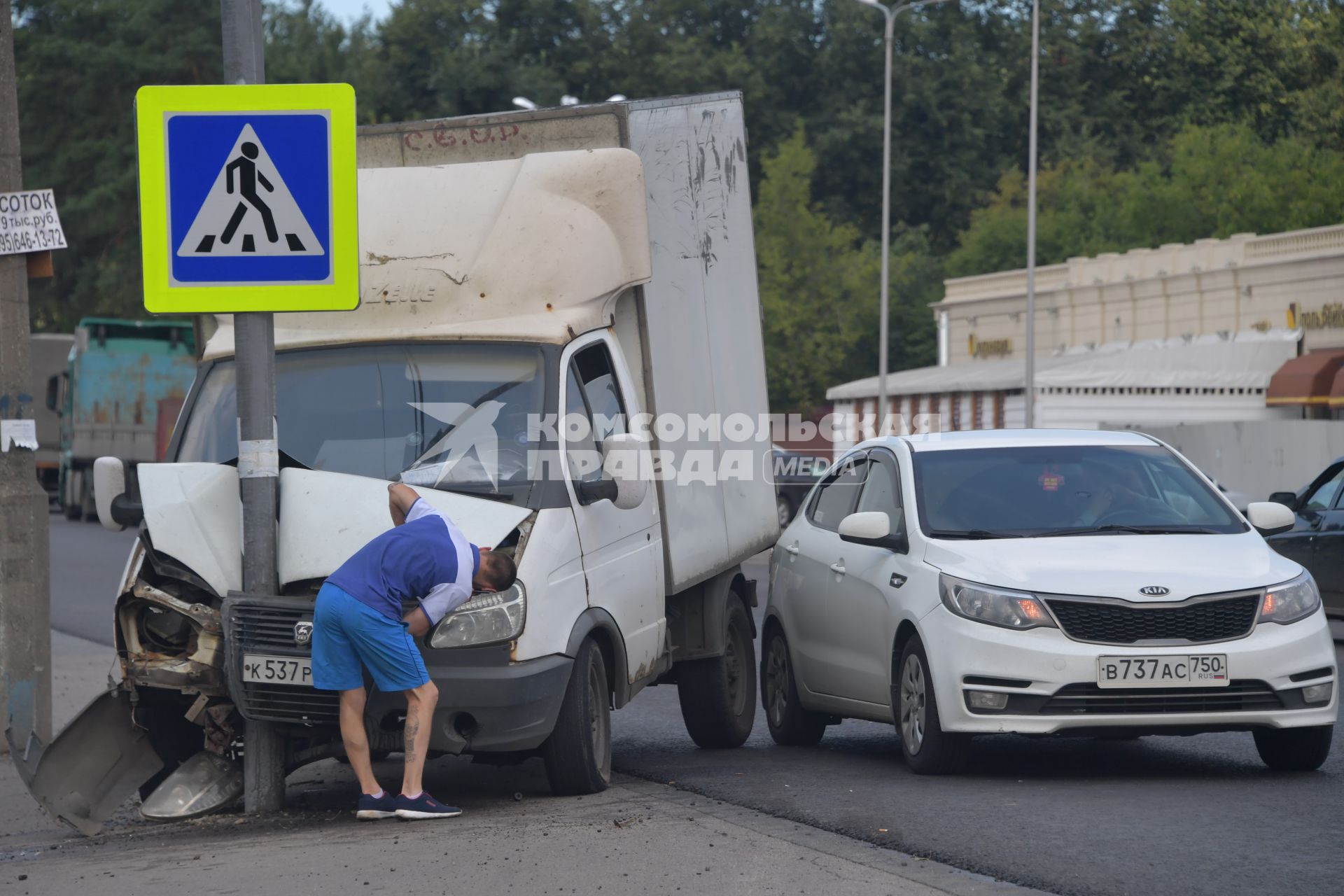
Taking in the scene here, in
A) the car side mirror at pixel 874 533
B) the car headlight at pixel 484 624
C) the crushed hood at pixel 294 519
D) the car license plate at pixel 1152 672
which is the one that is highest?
the crushed hood at pixel 294 519

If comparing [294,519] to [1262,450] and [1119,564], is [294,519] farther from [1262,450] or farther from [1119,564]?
[1262,450]

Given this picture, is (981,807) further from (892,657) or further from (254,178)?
(254,178)

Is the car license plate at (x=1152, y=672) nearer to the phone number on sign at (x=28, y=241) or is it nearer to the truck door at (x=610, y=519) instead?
the truck door at (x=610, y=519)

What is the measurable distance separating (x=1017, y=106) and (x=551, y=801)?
70.8 m

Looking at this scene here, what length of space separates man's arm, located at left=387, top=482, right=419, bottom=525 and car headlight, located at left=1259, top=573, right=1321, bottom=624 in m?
3.66

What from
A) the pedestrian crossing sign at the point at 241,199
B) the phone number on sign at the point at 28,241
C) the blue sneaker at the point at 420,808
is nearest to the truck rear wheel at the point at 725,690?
the blue sneaker at the point at 420,808

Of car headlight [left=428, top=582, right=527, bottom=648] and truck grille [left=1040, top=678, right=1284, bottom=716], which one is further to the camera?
truck grille [left=1040, top=678, right=1284, bottom=716]

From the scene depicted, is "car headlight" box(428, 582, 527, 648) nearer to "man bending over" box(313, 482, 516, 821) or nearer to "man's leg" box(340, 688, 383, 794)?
"man bending over" box(313, 482, 516, 821)

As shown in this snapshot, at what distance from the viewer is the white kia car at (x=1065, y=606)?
8.15 m

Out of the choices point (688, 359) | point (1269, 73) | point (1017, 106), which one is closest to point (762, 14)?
point (1017, 106)

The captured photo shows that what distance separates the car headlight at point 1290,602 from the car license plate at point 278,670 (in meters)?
4.01

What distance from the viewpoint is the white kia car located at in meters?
8.15

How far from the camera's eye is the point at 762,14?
7781 cm

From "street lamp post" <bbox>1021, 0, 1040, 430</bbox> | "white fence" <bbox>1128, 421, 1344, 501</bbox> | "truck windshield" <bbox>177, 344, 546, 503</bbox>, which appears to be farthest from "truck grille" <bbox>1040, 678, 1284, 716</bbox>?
"street lamp post" <bbox>1021, 0, 1040, 430</bbox>
